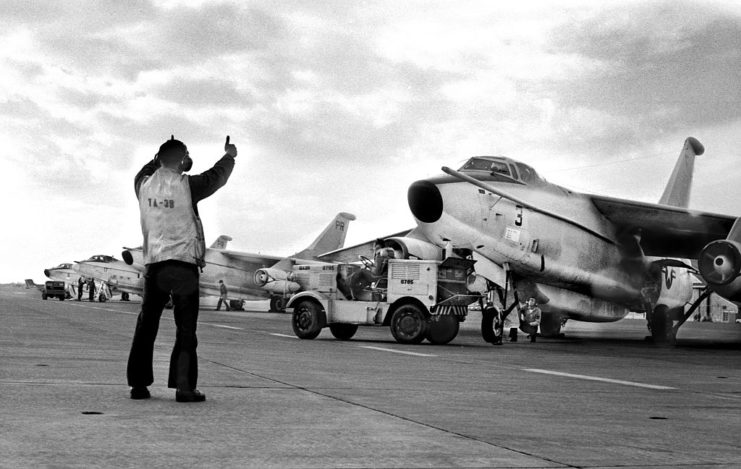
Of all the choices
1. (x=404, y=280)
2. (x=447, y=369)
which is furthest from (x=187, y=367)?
(x=404, y=280)

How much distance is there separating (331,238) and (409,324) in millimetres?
44109

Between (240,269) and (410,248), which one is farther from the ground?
(240,269)

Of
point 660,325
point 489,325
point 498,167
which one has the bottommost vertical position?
point 489,325

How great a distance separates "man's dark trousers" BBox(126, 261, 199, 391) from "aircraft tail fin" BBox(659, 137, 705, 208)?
2646cm

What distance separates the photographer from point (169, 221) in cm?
596

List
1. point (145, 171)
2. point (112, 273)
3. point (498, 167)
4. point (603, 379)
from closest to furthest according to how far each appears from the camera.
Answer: point (145, 171) → point (603, 379) → point (498, 167) → point (112, 273)

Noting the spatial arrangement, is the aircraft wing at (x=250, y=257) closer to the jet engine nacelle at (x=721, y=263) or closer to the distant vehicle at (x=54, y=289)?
the distant vehicle at (x=54, y=289)

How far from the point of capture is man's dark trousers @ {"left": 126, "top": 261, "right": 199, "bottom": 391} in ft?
19.0

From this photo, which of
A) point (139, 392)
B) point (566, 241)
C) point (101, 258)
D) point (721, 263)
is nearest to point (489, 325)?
point (566, 241)

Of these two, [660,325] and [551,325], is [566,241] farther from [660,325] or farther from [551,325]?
[660,325]

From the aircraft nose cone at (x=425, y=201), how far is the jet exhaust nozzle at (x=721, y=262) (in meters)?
5.88

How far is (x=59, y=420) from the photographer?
14.6ft

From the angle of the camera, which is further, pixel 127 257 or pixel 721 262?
pixel 127 257

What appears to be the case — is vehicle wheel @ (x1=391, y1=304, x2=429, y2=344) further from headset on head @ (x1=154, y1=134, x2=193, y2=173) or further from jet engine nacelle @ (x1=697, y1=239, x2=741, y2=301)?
headset on head @ (x1=154, y1=134, x2=193, y2=173)
